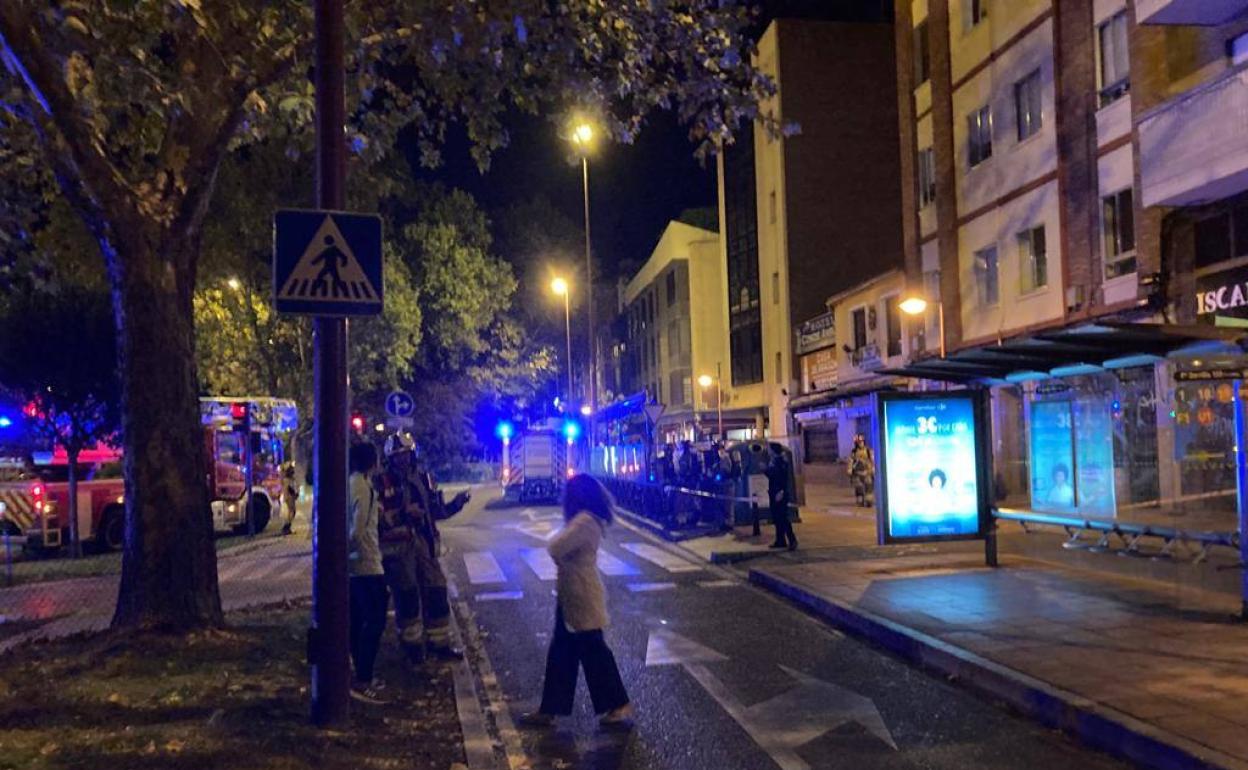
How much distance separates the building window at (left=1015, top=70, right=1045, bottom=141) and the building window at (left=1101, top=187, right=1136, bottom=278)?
9.61 ft

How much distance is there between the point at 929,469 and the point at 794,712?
6.42 metres

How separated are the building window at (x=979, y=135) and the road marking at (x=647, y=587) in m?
13.9

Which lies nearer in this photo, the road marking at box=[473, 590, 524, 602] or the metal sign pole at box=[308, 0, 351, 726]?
the metal sign pole at box=[308, 0, 351, 726]

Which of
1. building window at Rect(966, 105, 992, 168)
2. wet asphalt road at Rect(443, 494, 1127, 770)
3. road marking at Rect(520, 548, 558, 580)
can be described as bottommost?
road marking at Rect(520, 548, 558, 580)

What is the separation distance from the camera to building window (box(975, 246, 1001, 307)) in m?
22.5

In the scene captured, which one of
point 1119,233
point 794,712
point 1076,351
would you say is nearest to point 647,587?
point 1076,351

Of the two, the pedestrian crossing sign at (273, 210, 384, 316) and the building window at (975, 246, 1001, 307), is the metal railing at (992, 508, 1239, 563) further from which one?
the building window at (975, 246, 1001, 307)

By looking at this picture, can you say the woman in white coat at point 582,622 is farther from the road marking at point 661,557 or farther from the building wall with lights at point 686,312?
the building wall with lights at point 686,312

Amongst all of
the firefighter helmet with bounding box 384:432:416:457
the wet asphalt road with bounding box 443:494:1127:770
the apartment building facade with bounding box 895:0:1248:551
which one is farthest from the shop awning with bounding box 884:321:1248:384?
the firefighter helmet with bounding box 384:432:416:457

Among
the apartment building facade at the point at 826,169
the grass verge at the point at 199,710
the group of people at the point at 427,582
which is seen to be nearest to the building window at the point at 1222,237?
the group of people at the point at 427,582

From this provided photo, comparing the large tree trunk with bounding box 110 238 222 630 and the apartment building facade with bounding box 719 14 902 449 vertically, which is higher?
the apartment building facade with bounding box 719 14 902 449

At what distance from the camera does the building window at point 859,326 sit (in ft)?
99.5

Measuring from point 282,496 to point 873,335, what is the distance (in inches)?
652

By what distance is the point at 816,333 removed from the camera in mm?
→ 34375
